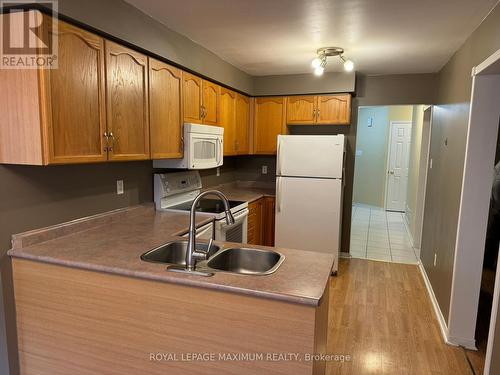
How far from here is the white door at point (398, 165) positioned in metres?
7.39

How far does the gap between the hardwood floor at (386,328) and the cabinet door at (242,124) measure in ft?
6.36

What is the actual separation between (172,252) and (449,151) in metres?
2.54

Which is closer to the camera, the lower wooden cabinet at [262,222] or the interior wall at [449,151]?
the interior wall at [449,151]

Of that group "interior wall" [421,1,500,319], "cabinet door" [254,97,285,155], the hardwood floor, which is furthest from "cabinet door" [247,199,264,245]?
"interior wall" [421,1,500,319]

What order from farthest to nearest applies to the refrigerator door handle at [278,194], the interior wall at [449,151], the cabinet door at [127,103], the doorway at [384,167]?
the doorway at [384,167] < the refrigerator door handle at [278,194] < the interior wall at [449,151] < the cabinet door at [127,103]

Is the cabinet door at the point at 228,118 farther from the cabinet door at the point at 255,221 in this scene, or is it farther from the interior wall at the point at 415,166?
the interior wall at the point at 415,166

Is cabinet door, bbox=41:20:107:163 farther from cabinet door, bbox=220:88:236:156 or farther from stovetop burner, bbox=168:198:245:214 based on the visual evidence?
cabinet door, bbox=220:88:236:156

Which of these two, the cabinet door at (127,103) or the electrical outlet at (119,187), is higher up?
the cabinet door at (127,103)

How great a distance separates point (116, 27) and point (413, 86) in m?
3.48

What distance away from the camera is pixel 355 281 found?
3.75m

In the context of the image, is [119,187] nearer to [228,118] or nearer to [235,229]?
[235,229]

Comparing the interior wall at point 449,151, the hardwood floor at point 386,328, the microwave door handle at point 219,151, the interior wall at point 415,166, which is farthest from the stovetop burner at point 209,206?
the interior wall at point 415,166

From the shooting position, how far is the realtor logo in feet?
5.34

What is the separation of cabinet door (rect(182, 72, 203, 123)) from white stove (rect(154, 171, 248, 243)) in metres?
0.57
